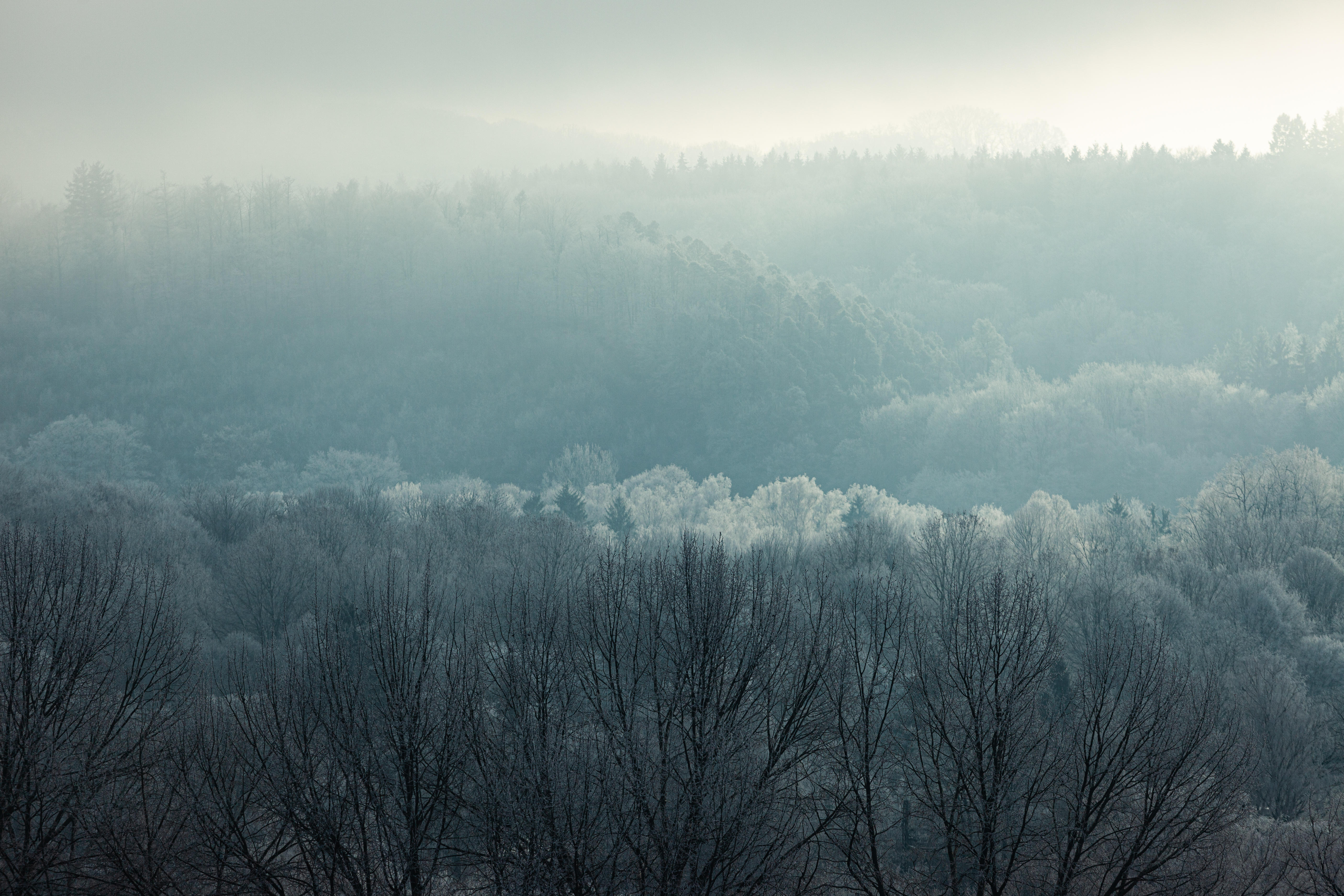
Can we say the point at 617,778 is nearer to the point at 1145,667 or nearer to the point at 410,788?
the point at 410,788

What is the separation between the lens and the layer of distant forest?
5492 inches

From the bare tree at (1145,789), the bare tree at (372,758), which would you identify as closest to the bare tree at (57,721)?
the bare tree at (372,758)

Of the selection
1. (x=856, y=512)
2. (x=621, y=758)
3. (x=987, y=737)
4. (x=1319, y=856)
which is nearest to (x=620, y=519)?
(x=856, y=512)

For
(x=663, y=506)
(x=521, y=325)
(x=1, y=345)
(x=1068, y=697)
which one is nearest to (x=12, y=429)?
(x=1, y=345)

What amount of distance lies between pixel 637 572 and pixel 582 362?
16070 centimetres

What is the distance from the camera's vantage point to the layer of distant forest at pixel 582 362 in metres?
140

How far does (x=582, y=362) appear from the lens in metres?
184

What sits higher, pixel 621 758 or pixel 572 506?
pixel 621 758

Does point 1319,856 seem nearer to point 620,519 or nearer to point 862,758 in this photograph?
point 862,758

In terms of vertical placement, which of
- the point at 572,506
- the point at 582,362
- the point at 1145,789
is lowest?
the point at 572,506

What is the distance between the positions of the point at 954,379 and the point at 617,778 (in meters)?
162

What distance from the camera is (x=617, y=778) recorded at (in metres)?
19.5

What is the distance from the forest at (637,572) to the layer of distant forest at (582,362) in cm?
81

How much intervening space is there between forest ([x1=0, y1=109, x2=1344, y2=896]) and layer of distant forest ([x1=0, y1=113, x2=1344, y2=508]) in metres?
0.81
